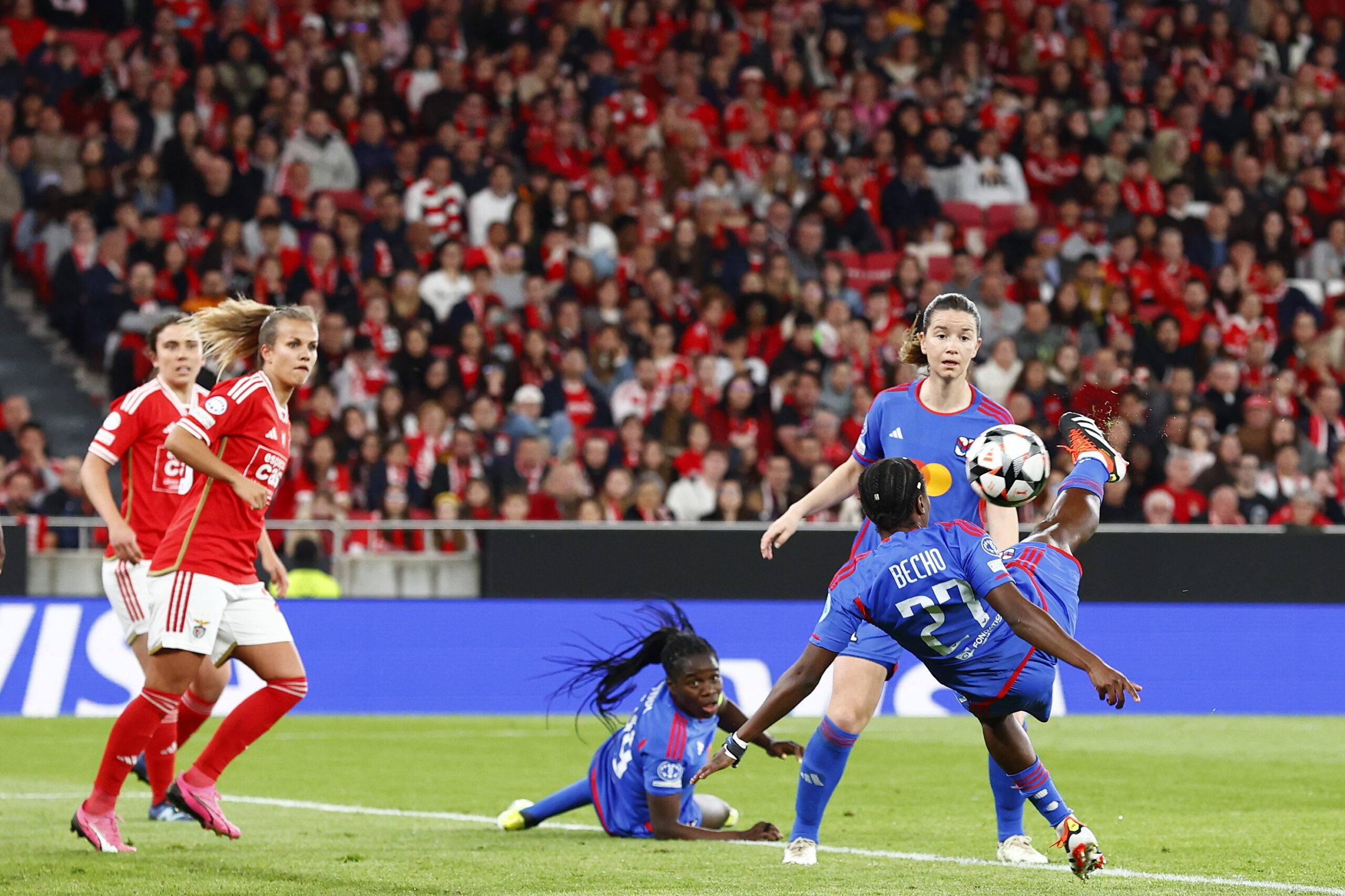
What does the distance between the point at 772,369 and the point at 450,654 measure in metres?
4.66

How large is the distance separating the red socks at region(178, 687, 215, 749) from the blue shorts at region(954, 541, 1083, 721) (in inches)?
142

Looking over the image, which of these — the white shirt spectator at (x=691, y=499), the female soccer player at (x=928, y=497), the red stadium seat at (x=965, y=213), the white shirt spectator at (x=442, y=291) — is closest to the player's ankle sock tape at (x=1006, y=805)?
the female soccer player at (x=928, y=497)

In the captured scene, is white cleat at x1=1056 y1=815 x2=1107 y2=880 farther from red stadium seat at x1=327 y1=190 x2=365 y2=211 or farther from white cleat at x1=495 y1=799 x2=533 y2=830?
red stadium seat at x1=327 y1=190 x2=365 y2=211

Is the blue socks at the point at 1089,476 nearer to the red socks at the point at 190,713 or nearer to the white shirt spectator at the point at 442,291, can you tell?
the red socks at the point at 190,713

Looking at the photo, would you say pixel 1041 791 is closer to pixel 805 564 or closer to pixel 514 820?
pixel 514 820

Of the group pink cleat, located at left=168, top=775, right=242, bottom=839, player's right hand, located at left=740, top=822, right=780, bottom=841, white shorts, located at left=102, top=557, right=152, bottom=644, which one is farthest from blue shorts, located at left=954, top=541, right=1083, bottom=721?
white shorts, located at left=102, top=557, right=152, bottom=644

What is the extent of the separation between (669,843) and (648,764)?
33cm

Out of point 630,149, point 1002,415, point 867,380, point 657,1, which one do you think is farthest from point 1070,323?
point 1002,415

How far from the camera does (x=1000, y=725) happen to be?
6109 millimetres

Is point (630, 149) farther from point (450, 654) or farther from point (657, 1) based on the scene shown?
point (450, 654)

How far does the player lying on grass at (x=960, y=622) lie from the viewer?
580 cm

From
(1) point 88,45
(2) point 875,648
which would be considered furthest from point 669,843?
(1) point 88,45

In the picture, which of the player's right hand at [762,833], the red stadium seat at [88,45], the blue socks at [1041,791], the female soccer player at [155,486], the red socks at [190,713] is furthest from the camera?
the red stadium seat at [88,45]

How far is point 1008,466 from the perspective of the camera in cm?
650
